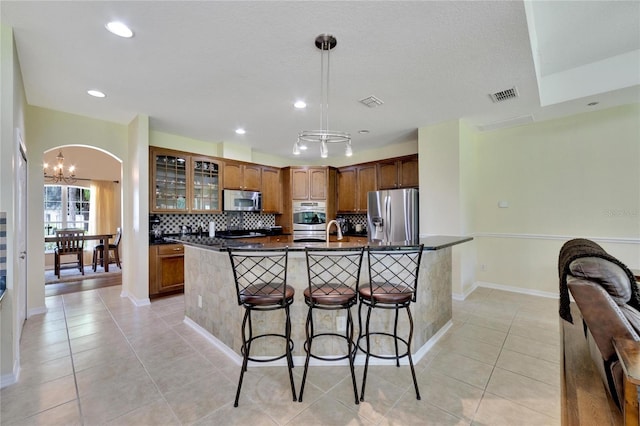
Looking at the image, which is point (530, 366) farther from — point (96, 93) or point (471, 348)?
point (96, 93)

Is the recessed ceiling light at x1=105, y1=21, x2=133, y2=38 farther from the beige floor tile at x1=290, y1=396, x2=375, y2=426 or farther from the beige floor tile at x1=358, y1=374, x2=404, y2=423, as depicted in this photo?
the beige floor tile at x1=358, y1=374, x2=404, y2=423

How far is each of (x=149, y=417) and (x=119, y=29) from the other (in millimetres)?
2769

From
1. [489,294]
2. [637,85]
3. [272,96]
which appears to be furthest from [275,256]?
[637,85]

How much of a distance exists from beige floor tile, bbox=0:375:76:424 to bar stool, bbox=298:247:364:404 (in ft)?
5.58

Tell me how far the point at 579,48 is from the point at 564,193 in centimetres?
198

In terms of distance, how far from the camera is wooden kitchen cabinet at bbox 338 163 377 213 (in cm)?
552

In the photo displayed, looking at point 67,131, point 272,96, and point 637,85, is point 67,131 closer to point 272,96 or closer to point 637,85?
point 272,96

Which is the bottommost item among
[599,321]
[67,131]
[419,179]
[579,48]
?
[599,321]

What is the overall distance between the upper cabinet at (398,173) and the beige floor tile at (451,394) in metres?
3.23

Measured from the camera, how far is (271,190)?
19.4 feet

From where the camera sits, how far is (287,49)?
231 cm

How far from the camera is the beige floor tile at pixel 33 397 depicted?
176cm

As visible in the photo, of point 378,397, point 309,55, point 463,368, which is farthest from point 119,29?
point 463,368

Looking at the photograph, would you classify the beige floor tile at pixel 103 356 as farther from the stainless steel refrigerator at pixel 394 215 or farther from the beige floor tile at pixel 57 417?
the stainless steel refrigerator at pixel 394 215
